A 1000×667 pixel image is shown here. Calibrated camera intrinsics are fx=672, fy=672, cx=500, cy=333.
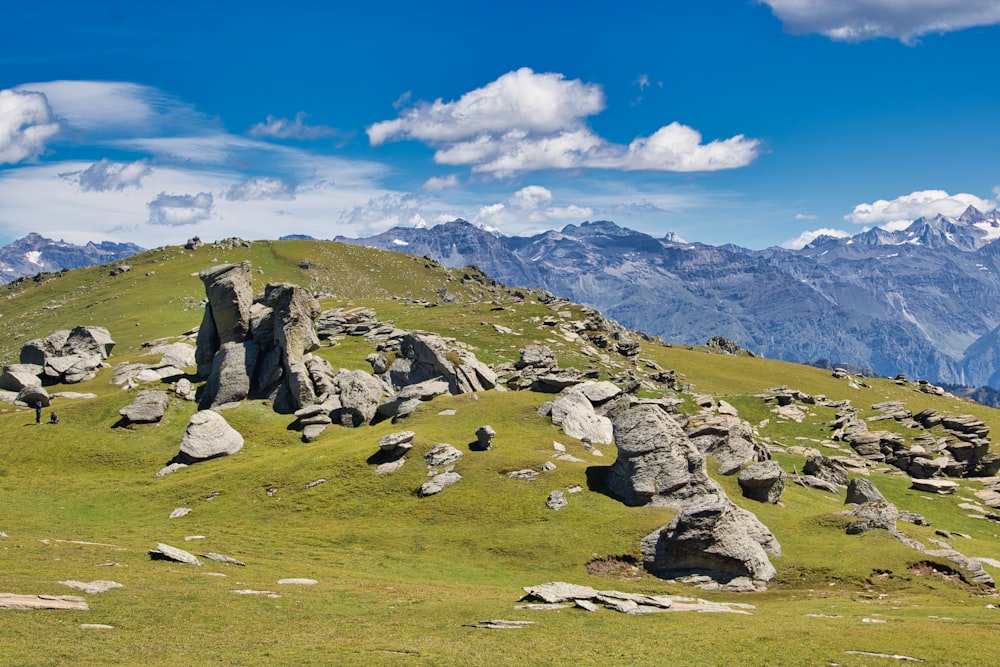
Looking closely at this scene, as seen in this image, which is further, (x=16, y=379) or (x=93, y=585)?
(x=16, y=379)

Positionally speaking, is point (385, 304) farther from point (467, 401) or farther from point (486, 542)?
point (486, 542)

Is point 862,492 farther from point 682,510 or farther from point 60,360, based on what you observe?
point 60,360

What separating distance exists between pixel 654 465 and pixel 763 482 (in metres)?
12.6

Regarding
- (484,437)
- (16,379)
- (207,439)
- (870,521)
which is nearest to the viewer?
(870,521)

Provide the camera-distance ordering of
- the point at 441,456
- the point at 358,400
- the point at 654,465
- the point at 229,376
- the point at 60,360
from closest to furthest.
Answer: the point at 654,465, the point at 441,456, the point at 358,400, the point at 229,376, the point at 60,360

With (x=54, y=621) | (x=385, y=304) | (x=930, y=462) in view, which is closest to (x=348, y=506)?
(x=54, y=621)

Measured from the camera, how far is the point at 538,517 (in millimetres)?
55750

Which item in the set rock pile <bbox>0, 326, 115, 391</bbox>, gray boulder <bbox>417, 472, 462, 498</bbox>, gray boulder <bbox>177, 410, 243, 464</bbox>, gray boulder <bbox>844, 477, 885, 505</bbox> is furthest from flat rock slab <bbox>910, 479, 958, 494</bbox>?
rock pile <bbox>0, 326, 115, 391</bbox>

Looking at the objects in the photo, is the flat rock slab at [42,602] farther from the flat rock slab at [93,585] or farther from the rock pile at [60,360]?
the rock pile at [60,360]

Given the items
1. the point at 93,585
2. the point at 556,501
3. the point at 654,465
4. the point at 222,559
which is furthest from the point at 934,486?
the point at 93,585

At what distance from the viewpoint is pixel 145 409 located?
8050cm

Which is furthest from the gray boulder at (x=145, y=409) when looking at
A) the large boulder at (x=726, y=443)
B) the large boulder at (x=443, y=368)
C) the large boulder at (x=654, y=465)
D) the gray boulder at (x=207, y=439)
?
the large boulder at (x=726, y=443)

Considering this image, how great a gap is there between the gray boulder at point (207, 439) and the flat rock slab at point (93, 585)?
129 feet

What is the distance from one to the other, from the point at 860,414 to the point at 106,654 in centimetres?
13170
